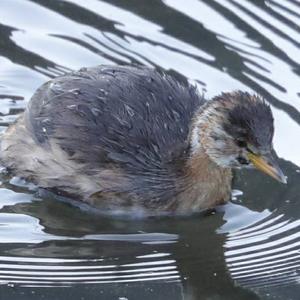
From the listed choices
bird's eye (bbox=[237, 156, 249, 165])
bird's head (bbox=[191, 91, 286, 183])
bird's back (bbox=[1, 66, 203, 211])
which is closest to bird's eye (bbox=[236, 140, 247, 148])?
bird's head (bbox=[191, 91, 286, 183])

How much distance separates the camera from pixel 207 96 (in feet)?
37.2

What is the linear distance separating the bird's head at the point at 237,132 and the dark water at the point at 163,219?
0.44 meters

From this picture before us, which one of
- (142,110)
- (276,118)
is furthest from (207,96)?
(142,110)

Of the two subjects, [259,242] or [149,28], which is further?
[149,28]

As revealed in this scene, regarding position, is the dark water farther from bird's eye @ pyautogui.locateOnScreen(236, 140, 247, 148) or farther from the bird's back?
bird's eye @ pyautogui.locateOnScreen(236, 140, 247, 148)

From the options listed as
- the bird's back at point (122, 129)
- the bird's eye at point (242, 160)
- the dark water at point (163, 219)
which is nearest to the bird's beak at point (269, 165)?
the bird's eye at point (242, 160)

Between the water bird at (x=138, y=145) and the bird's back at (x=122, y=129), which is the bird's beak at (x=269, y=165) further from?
the bird's back at (x=122, y=129)

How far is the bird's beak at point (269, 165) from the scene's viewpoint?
956cm

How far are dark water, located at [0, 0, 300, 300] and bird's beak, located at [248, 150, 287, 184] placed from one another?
0.38 meters

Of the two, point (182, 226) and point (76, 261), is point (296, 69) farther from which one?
point (76, 261)

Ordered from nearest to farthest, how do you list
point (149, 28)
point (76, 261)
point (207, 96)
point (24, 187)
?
point (76, 261) < point (24, 187) < point (207, 96) < point (149, 28)

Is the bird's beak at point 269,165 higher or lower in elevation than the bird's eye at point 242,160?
higher

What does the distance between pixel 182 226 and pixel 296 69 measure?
8.14 feet

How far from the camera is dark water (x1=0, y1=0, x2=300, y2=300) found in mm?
8883
